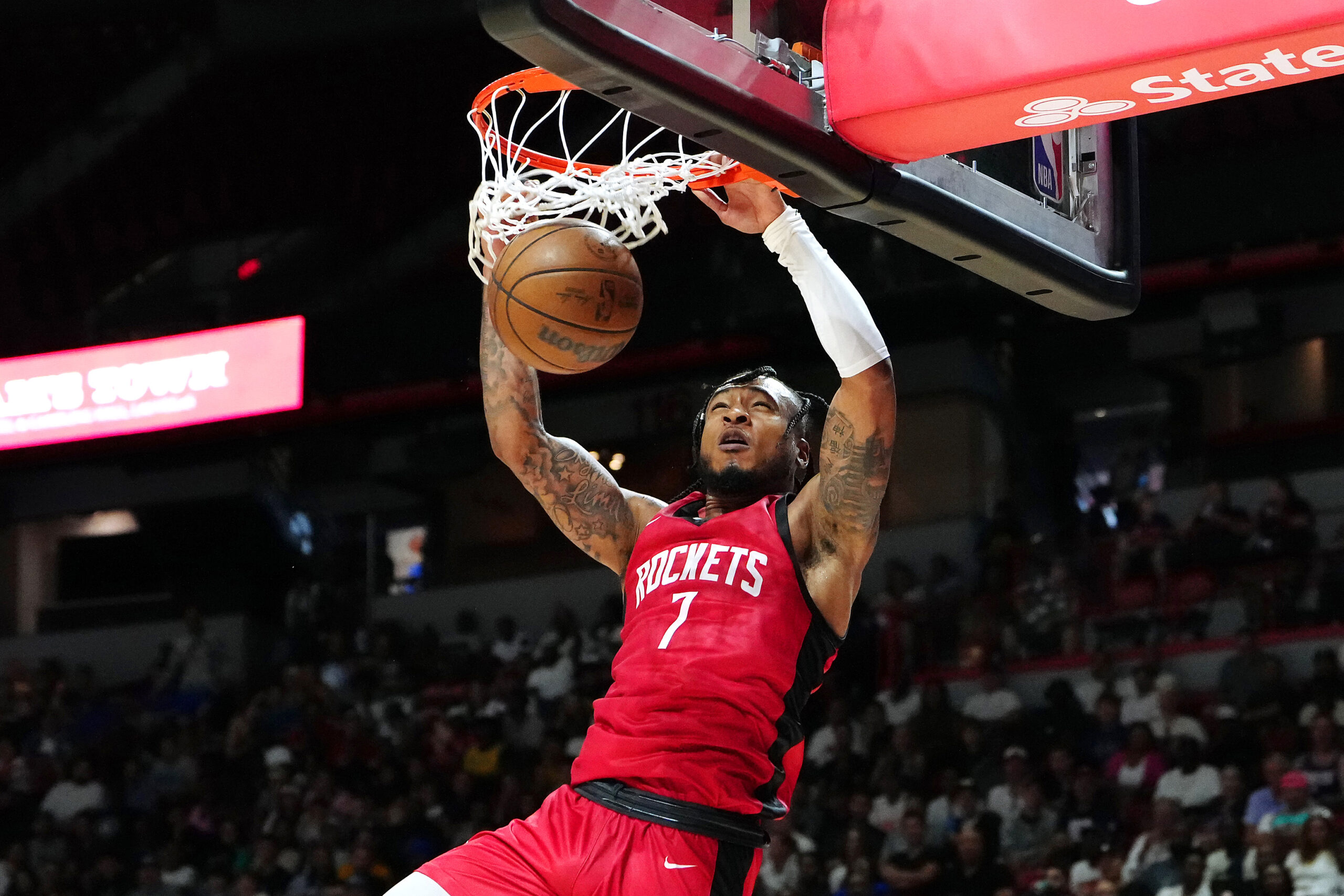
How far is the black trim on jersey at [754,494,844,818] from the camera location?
3482 mm

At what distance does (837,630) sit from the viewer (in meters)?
3.54

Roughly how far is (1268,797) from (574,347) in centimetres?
546

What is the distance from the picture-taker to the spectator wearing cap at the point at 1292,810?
742 centimetres

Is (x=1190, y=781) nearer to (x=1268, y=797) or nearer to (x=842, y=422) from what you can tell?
(x=1268, y=797)

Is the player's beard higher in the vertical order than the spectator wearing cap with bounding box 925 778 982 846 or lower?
higher

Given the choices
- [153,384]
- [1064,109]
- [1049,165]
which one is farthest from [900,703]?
[1064,109]

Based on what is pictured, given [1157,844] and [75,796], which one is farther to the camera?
[75,796]

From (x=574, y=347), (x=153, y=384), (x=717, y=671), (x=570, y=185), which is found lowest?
(x=717, y=671)

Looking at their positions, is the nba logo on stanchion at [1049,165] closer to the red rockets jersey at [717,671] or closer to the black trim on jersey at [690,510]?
the red rockets jersey at [717,671]

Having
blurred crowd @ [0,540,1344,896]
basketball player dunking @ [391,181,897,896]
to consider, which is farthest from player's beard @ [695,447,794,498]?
blurred crowd @ [0,540,1344,896]

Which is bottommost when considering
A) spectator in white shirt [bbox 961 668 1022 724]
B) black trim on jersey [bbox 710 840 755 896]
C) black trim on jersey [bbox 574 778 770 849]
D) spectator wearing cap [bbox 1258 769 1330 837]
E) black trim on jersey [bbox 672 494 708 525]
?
black trim on jersey [bbox 710 840 755 896]

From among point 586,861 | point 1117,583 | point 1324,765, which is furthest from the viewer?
point 1117,583

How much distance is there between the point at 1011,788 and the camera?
28.0 feet

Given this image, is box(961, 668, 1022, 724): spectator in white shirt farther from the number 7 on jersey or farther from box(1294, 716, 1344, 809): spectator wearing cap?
the number 7 on jersey
